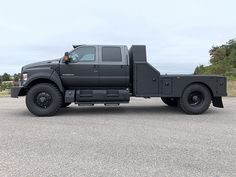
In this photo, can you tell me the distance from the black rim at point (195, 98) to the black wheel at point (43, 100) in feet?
13.1

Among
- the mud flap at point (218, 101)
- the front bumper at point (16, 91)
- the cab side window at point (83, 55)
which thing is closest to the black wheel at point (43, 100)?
the front bumper at point (16, 91)

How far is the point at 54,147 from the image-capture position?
17.8 ft

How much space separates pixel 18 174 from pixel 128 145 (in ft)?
6.95

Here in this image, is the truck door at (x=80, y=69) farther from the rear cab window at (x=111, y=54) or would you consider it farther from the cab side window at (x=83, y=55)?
the rear cab window at (x=111, y=54)

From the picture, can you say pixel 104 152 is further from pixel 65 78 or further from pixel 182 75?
pixel 182 75

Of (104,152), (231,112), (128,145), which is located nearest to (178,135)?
(128,145)

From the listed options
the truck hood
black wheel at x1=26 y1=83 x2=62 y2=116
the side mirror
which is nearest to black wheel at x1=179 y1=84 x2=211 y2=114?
the side mirror

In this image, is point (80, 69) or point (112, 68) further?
point (112, 68)

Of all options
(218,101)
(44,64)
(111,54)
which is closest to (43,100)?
(44,64)

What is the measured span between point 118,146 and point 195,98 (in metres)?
4.73

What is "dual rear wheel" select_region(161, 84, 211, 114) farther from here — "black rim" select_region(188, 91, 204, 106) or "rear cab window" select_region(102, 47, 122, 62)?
"rear cab window" select_region(102, 47, 122, 62)

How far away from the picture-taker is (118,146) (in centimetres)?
547

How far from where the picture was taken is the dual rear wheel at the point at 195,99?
30.7 feet

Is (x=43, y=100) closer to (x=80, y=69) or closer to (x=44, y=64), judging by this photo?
(x=44, y=64)
